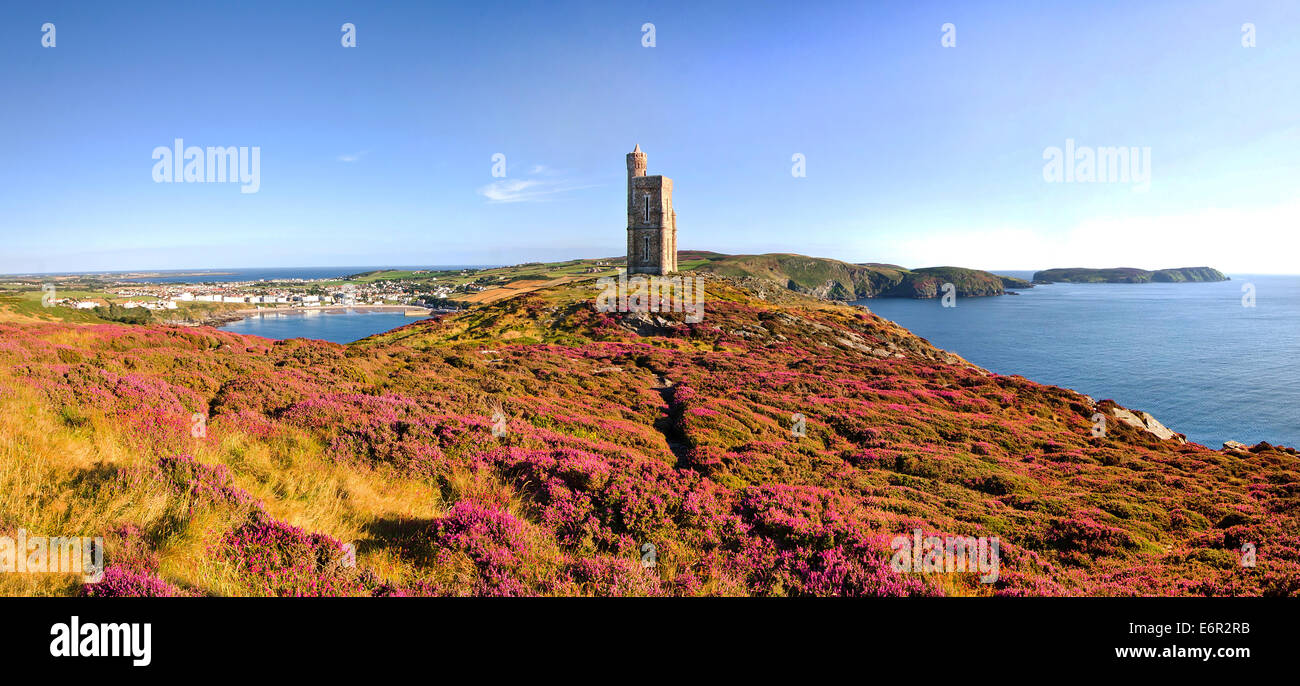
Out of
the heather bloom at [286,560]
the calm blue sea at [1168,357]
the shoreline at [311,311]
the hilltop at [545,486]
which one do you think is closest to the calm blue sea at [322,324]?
the shoreline at [311,311]

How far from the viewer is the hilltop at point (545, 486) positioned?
18.5 feet

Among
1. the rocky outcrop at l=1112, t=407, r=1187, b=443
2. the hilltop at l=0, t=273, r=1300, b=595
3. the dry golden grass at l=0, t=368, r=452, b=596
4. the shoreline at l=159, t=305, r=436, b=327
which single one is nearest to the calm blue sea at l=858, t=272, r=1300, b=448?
the rocky outcrop at l=1112, t=407, r=1187, b=443

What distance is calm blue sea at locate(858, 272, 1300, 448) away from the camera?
46969mm

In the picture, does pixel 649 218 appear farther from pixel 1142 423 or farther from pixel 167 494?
pixel 167 494

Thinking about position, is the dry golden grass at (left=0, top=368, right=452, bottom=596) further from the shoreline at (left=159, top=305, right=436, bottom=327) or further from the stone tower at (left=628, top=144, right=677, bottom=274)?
the shoreline at (left=159, top=305, right=436, bottom=327)

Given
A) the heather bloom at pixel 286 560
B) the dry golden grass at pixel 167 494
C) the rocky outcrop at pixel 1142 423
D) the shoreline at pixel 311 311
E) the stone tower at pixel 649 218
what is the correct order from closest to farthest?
the heather bloom at pixel 286 560 < the dry golden grass at pixel 167 494 < the rocky outcrop at pixel 1142 423 < the stone tower at pixel 649 218 < the shoreline at pixel 311 311

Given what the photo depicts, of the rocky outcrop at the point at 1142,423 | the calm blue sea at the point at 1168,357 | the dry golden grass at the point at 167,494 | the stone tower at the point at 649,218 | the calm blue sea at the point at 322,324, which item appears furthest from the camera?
the calm blue sea at the point at 322,324

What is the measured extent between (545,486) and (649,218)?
60.5m

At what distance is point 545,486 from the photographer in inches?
342

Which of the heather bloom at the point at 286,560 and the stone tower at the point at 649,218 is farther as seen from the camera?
the stone tower at the point at 649,218

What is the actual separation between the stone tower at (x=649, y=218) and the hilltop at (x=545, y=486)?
48.8 metres

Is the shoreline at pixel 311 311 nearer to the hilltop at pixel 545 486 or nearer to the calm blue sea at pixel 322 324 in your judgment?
the calm blue sea at pixel 322 324
